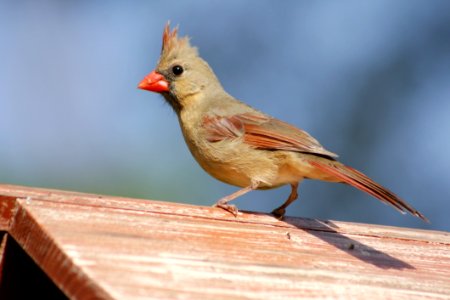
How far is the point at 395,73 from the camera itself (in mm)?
6168

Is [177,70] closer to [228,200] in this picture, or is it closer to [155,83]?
[155,83]

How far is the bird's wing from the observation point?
389cm

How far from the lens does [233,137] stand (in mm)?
4047

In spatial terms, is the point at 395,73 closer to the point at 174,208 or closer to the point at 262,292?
the point at 174,208

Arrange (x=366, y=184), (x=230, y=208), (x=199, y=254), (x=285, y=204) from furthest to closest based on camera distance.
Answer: (x=285, y=204)
(x=366, y=184)
(x=230, y=208)
(x=199, y=254)

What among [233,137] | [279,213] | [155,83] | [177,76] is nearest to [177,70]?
[177,76]

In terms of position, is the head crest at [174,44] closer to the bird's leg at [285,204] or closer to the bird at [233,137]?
the bird at [233,137]

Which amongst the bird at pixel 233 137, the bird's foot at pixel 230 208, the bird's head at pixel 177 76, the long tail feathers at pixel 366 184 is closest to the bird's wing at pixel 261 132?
the bird at pixel 233 137

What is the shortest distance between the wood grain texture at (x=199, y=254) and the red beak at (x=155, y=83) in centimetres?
141

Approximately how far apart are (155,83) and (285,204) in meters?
1.05

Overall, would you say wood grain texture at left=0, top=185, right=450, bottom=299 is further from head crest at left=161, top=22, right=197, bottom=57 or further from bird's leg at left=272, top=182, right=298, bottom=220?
head crest at left=161, top=22, right=197, bottom=57

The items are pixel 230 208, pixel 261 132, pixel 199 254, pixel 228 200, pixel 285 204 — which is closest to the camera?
pixel 199 254

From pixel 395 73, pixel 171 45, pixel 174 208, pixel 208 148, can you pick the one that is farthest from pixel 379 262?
pixel 395 73

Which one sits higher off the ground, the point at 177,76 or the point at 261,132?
the point at 177,76
